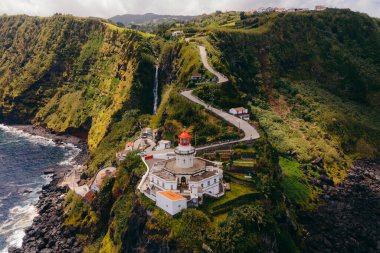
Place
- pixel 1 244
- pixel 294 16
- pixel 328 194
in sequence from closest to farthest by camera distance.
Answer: pixel 1 244, pixel 328 194, pixel 294 16

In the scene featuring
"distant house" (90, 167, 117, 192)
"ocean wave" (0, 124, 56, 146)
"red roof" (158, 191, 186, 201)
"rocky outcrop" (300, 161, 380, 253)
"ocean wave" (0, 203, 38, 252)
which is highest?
"red roof" (158, 191, 186, 201)

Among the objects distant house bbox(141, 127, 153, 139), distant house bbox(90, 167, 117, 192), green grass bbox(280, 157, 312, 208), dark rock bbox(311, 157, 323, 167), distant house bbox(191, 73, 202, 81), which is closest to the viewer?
distant house bbox(90, 167, 117, 192)

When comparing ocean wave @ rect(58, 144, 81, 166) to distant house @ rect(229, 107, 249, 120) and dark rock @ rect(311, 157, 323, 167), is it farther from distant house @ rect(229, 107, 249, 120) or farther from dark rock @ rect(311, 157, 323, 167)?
dark rock @ rect(311, 157, 323, 167)

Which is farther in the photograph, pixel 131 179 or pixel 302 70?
pixel 302 70

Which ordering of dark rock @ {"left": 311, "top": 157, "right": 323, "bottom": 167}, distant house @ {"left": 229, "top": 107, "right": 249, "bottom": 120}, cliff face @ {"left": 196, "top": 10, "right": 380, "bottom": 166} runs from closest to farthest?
distant house @ {"left": 229, "top": 107, "right": 249, "bottom": 120}
dark rock @ {"left": 311, "top": 157, "right": 323, "bottom": 167}
cliff face @ {"left": 196, "top": 10, "right": 380, "bottom": 166}

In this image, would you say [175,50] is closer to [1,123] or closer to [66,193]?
[66,193]

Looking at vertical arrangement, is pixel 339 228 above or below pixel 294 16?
below

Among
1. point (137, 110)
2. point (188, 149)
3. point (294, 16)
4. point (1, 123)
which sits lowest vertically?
point (1, 123)

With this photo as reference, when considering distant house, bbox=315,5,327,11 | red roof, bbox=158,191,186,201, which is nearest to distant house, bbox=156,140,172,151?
red roof, bbox=158,191,186,201

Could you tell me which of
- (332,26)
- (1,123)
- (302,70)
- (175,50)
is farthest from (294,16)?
(1,123)
